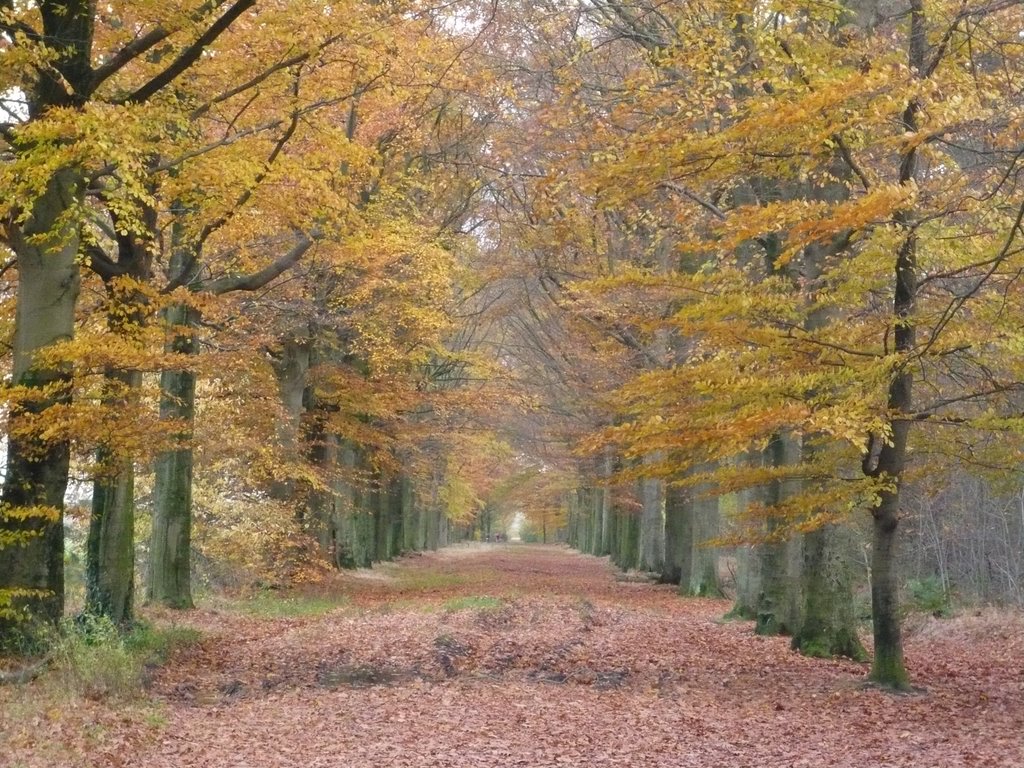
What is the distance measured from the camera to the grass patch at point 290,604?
19688mm

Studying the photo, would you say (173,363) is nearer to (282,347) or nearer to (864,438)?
(864,438)

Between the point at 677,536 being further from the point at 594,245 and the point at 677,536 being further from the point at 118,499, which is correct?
the point at 118,499

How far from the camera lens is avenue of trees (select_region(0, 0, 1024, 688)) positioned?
1001 cm

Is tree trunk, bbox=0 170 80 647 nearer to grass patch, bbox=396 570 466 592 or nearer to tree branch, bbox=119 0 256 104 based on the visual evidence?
tree branch, bbox=119 0 256 104

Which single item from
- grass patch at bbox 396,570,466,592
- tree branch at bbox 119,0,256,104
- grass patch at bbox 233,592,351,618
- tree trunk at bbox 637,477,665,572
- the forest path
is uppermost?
tree branch at bbox 119,0,256,104

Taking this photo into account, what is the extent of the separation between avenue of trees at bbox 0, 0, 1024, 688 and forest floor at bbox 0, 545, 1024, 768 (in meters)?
1.22

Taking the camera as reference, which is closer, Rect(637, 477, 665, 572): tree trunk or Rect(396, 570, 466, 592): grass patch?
Rect(396, 570, 466, 592): grass patch

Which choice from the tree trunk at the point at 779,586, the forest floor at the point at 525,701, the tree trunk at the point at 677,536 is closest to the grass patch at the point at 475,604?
the forest floor at the point at 525,701

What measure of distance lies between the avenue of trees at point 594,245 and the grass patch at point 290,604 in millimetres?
870

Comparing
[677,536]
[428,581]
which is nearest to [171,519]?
[428,581]

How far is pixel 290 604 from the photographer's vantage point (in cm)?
2098

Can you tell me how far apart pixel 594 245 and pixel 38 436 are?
14.3 meters

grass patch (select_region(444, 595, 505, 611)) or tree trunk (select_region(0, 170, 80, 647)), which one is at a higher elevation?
tree trunk (select_region(0, 170, 80, 647))

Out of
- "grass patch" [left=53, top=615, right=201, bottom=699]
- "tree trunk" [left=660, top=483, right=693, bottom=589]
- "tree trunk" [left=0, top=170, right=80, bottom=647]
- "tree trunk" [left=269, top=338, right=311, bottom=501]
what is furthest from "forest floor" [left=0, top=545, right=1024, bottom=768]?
"tree trunk" [left=660, top=483, right=693, bottom=589]
